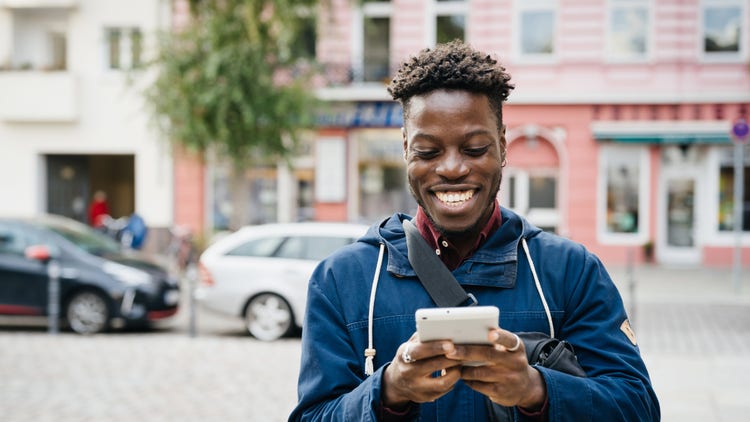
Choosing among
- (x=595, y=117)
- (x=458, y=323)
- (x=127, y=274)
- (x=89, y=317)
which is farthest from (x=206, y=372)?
(x=595, y=117)

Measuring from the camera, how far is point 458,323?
1.60 metres

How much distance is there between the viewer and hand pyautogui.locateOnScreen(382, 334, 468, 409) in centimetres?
165

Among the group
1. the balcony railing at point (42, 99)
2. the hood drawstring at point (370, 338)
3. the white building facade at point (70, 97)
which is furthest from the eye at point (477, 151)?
the balcony railing at point (42, 99)

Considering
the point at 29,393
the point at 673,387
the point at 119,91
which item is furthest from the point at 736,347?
the point at 119,91

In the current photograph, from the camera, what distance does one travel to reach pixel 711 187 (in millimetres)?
21703

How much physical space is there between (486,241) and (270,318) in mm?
9628

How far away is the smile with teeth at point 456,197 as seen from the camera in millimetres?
2039

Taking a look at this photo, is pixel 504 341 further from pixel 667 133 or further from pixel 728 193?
pixel 728 193

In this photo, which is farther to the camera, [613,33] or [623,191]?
[613,33]

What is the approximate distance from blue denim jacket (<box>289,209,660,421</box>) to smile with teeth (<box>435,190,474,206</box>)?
0.42 ft

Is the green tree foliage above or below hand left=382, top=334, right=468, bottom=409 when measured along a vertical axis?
above

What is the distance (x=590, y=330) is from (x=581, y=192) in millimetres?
20627

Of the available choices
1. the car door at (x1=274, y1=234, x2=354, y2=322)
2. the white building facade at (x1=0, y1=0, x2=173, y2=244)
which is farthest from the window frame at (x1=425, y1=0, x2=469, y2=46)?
the car door at (x1=274, y1=234, x2=354, y2=322)

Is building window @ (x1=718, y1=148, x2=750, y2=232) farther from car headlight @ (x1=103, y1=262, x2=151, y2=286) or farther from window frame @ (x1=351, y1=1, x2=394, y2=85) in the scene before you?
car headlight @ (x1=103, y1=262, x2=151, y2=286)
